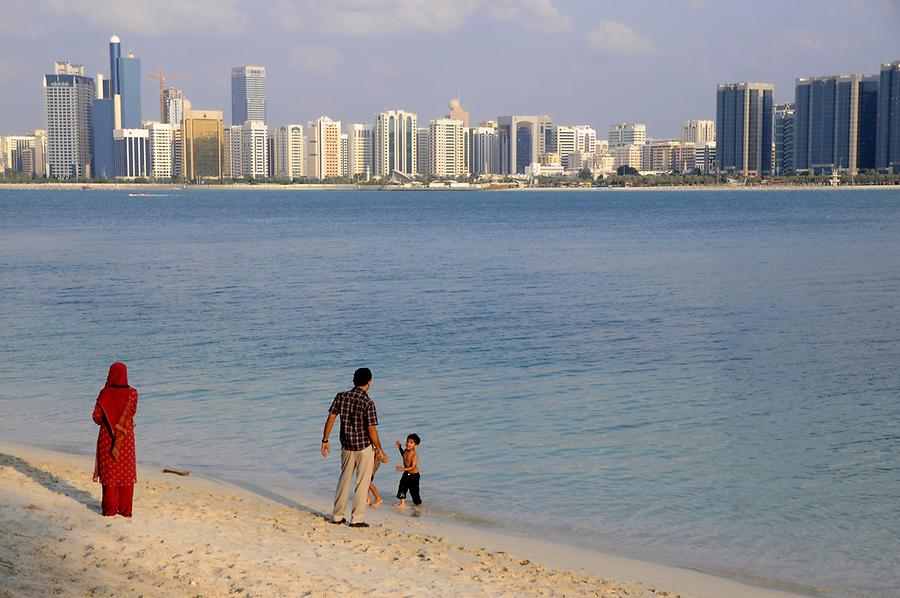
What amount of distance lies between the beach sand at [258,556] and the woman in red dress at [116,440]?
0.88 ft

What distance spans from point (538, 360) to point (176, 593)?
15194 mm

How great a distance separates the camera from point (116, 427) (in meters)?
10.4

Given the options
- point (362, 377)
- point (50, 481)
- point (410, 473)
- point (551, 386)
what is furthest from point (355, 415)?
point (551, 386)

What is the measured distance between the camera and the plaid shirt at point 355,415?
10.6 metres

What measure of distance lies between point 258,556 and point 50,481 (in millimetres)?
4032

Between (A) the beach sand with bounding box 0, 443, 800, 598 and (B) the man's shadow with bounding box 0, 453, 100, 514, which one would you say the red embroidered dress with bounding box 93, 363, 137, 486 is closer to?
(A) the beach sand with bounding box 0, 443, 800, 598

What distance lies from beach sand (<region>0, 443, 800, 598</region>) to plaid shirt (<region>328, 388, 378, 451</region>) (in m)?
0.97

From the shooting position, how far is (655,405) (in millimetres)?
18469

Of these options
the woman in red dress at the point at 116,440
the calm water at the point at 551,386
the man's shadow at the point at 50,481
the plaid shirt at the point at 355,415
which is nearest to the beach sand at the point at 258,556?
the man's shadow at the point at 50,481

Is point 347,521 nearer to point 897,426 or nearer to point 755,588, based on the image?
point 755,588

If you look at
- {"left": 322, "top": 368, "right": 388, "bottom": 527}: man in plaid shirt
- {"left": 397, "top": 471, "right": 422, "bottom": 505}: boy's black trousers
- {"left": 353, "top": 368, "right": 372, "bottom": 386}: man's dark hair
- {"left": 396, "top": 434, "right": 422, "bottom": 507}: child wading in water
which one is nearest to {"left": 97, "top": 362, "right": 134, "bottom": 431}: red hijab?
{"left": 322, "top": 368, "right": 388, "bottom": 527}: man in plaid shirt

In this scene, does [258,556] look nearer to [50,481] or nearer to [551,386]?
[50,481]

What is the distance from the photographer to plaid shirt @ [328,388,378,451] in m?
10.6

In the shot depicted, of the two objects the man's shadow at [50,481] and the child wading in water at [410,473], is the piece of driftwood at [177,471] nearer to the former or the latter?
the man's shadow at [50,481]
